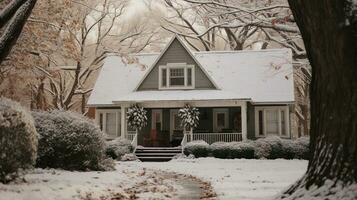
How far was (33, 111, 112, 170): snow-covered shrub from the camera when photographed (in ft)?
43.9

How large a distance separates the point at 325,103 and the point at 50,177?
7886 millimetres

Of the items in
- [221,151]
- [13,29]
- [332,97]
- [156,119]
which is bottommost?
[221,151]

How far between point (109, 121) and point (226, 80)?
898cm

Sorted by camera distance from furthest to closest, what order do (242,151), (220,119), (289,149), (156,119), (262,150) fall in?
(156,119), (220,119), (242,151), (262,150), (289,149)

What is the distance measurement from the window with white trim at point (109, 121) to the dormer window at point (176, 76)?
13.6 feet

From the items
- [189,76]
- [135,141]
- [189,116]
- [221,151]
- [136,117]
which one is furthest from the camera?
[189,76]

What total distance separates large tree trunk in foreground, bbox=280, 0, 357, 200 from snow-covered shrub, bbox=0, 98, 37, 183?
20.6 ft

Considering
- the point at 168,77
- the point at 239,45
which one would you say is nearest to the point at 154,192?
the point at 168,77

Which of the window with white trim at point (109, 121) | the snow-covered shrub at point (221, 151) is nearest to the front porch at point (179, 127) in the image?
the window with white trim at point (109, 121)

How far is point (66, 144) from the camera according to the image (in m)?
13.4

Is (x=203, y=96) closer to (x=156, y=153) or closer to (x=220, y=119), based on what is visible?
(x=220, y=119)

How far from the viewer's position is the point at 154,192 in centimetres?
1093

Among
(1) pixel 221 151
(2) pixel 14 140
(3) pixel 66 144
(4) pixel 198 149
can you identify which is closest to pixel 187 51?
(4) pixel 198 149

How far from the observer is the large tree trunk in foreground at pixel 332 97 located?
481 cm
